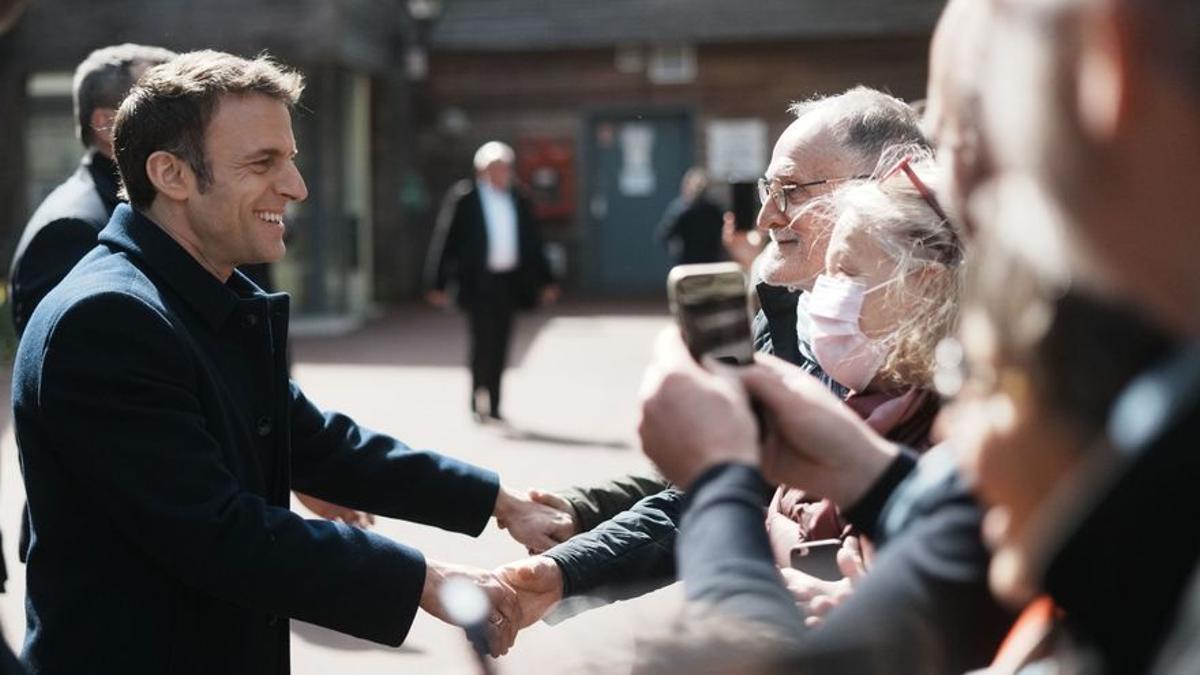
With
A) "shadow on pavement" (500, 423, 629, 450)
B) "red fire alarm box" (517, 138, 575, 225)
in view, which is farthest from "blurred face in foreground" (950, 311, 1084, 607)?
"red fire alarm box" (517, 138, 575, 225)

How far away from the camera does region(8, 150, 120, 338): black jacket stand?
421 cm

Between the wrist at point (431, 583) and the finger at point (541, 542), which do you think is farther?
the finger at point (541, 542)

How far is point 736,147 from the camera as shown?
2186 centimetres

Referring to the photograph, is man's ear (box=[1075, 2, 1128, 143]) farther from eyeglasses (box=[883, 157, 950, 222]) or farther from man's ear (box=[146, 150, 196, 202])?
man's ear (box=[146, 150, 196, 202])

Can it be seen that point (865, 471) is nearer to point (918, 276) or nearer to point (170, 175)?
point (918, 276)

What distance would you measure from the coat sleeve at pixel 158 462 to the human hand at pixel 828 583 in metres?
0.88

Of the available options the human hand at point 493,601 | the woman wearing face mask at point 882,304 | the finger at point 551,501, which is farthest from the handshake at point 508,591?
the woman wearing face mask at point 882,304

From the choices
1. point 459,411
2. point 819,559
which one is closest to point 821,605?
point 819,559

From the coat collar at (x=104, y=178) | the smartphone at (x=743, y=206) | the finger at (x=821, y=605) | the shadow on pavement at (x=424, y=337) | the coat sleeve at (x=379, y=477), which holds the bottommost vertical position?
the shadow on pavement at (x=424, y=337)

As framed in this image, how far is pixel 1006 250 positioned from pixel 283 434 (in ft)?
6.13

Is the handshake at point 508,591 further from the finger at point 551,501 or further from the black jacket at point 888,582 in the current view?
the black jacket at point 888,582

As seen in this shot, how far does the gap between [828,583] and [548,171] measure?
20.3 m

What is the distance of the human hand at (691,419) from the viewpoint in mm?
1605

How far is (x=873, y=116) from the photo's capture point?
3.36m
